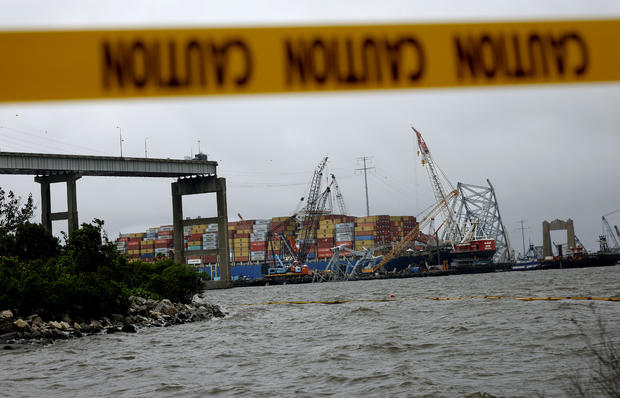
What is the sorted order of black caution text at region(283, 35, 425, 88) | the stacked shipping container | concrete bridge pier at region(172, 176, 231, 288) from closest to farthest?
black caution text at region(283, 35, 425, 88) → concrete bridge pier at region(172, 176, 231, 288) → the stacked shipping container

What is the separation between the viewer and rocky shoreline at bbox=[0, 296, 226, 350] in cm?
2228

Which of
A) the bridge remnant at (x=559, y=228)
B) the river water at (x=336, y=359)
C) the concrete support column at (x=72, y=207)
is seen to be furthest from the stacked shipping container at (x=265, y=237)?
the river water at (x=336, y=359)

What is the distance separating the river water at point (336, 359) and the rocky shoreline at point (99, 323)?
3.84ft

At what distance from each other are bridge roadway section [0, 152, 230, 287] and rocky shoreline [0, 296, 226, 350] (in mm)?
35268

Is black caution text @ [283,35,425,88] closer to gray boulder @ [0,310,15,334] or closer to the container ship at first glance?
gray boulder @ [0,310,15,334]

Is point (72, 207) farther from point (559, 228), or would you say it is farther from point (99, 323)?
point (559, 228)

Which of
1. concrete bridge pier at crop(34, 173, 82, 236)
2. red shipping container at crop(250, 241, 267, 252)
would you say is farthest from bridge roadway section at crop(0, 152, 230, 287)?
red shipping container at crop(250, 241, 267, 252)

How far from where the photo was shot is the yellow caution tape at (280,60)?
10.2ft

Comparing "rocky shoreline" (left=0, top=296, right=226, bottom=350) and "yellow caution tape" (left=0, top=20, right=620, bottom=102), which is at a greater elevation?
"yellow caution tape" (left=0, top=20, right=620, bottom=102)

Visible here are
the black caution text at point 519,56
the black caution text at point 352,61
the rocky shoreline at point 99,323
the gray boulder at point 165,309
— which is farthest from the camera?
the gray boulder at point 165,309

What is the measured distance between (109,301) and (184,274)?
37.4 feet

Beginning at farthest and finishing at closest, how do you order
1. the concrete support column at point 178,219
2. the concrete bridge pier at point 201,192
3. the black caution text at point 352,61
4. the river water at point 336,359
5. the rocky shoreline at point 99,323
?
the concrete support column at point 178,219
the concrete bridge pier at point 201,192
the rocky shoreline at point 99,323
the river water at point 336,359
the black caution text at point 352,61

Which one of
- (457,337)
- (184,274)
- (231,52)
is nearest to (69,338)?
(457,337)

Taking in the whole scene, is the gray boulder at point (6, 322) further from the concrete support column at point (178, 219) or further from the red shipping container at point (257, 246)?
the red shipping container at point (257, 246)
